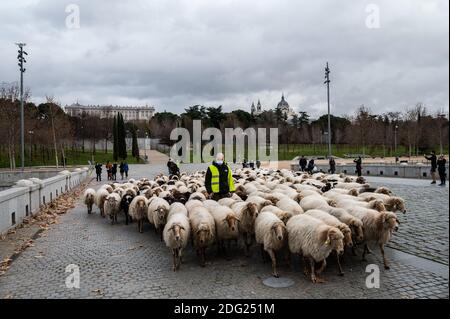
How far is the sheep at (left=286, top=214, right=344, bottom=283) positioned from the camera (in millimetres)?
7414

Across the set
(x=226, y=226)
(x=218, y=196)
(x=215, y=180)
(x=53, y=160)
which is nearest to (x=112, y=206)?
(x=218, y=196)

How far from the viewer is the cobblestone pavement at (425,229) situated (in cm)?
914

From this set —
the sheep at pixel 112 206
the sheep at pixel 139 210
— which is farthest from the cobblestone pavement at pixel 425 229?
the sheep at pixel 112 206

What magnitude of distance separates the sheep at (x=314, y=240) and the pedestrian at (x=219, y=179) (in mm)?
3568

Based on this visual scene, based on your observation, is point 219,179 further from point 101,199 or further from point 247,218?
point 101,199

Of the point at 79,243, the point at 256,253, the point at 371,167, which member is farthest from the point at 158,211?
the point at 371,167

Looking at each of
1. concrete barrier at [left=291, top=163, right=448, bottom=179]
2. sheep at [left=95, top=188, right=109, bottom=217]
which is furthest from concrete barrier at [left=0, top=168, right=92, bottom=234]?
concrete barrier at [left=291, top=163, right=448, bottom=179]

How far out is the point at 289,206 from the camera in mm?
10523

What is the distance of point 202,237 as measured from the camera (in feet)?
28.6

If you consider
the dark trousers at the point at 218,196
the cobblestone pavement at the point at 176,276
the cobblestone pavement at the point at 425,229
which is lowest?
the cobblestone pavement at the point at 176,276

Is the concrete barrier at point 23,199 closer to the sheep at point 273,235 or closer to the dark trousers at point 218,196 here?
the dark trousers at point 218,196

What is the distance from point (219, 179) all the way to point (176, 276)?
4213mm

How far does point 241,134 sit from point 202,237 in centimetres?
7031
